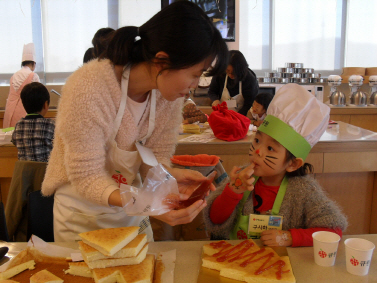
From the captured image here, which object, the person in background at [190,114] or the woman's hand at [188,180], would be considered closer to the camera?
the woman's hand at [188,180]

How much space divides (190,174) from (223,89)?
2.72 meters

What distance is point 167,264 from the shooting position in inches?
39.7

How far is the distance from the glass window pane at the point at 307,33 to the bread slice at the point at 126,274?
532 cm

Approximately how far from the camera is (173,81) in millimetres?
1083

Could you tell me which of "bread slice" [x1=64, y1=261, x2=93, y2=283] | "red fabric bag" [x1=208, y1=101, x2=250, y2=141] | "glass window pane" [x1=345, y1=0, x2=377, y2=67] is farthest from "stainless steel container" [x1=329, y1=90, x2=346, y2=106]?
"bread slice" [x1=64, y1=261, x2=93, y2=283]

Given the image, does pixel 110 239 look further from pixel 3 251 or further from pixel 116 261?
pixel 3 251

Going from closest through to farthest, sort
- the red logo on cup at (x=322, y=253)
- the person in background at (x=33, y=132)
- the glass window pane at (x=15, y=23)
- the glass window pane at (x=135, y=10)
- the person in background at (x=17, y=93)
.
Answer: the red logo on cup at (x=322, y=253)
the person in background at (x=33, y=132)
the person in background at (x=17, y=93)
the glass window pane at (x=15, y=23)
the glass window pane at (x=135, y=10)

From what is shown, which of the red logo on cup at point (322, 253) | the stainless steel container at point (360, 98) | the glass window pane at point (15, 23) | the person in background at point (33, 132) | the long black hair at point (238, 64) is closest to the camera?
the red logo on cup at point (322, 253)

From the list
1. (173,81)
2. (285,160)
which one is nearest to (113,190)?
(173,81)

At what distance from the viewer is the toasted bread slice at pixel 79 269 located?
0.94 metres

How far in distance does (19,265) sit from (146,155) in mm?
525

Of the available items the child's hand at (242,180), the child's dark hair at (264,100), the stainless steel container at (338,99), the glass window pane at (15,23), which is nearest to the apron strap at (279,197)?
the child's hand at (242,180)

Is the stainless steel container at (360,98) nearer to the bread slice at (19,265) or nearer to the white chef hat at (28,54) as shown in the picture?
the white chef hat at (28,54)

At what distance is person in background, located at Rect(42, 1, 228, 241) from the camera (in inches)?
40.3
